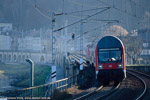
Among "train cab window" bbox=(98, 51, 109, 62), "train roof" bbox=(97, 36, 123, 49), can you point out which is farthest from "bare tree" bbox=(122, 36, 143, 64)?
"train cab window" bbox=(98, 51, 109, 62)

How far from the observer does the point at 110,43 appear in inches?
577

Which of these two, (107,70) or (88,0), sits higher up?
(88,0)

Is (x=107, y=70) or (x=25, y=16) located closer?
(x=107, y=70)

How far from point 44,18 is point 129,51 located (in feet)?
284

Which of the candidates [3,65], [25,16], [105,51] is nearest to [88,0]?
[25,16]

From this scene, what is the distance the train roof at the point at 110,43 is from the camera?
47.8ft

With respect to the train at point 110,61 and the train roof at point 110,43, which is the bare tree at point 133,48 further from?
the train at point 110,61

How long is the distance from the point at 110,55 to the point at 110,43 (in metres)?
0.74

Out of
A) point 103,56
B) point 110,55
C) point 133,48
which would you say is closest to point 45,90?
point 103,56

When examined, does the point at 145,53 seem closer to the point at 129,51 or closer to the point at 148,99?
the point at 129,51

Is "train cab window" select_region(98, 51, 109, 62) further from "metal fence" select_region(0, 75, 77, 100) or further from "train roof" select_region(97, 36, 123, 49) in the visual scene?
"metal fence" select_region(0, 75, 77, 100)

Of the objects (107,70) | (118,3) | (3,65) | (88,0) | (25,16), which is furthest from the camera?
(25,16)

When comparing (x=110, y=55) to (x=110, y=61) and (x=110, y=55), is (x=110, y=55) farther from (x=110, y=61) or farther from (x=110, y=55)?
(x=110, y=61)

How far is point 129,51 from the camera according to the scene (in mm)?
38094
